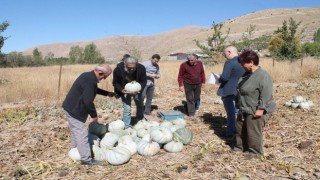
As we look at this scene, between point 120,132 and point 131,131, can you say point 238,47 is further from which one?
point 120,132

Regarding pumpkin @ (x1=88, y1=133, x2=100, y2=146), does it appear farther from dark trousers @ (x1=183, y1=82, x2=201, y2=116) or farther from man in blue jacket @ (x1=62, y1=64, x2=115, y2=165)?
dark trousers @ (x1=183, y1=82, x2=201, y2=116)

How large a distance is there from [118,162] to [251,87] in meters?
2.44

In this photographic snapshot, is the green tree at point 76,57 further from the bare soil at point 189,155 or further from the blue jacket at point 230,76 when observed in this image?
the blue jacket at point 230,76

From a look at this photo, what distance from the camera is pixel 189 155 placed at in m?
5.87

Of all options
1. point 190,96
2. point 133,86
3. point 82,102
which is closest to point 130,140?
point 133,86

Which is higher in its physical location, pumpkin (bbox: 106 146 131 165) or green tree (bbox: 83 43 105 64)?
green tree (bbox: 83 43 105 64)

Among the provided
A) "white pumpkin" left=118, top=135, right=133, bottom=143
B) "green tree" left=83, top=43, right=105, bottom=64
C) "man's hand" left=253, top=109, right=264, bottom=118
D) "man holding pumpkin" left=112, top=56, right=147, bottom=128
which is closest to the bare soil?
"white pumpkin" left=118, top=135, right=133, bottom=143

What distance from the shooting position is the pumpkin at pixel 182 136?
6234 mm

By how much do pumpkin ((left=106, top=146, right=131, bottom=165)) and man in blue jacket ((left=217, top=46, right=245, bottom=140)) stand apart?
7.71 feet

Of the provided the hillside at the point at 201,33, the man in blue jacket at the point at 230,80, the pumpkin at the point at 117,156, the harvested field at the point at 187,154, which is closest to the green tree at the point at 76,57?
the hillside at the point at 201,33

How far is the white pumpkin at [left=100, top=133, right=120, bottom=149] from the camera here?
589cm

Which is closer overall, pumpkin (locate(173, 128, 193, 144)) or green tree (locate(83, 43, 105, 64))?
pumpkin (locate(173, 128, 193, 144))

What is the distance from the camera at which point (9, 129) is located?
796cm

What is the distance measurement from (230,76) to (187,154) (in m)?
1.74
